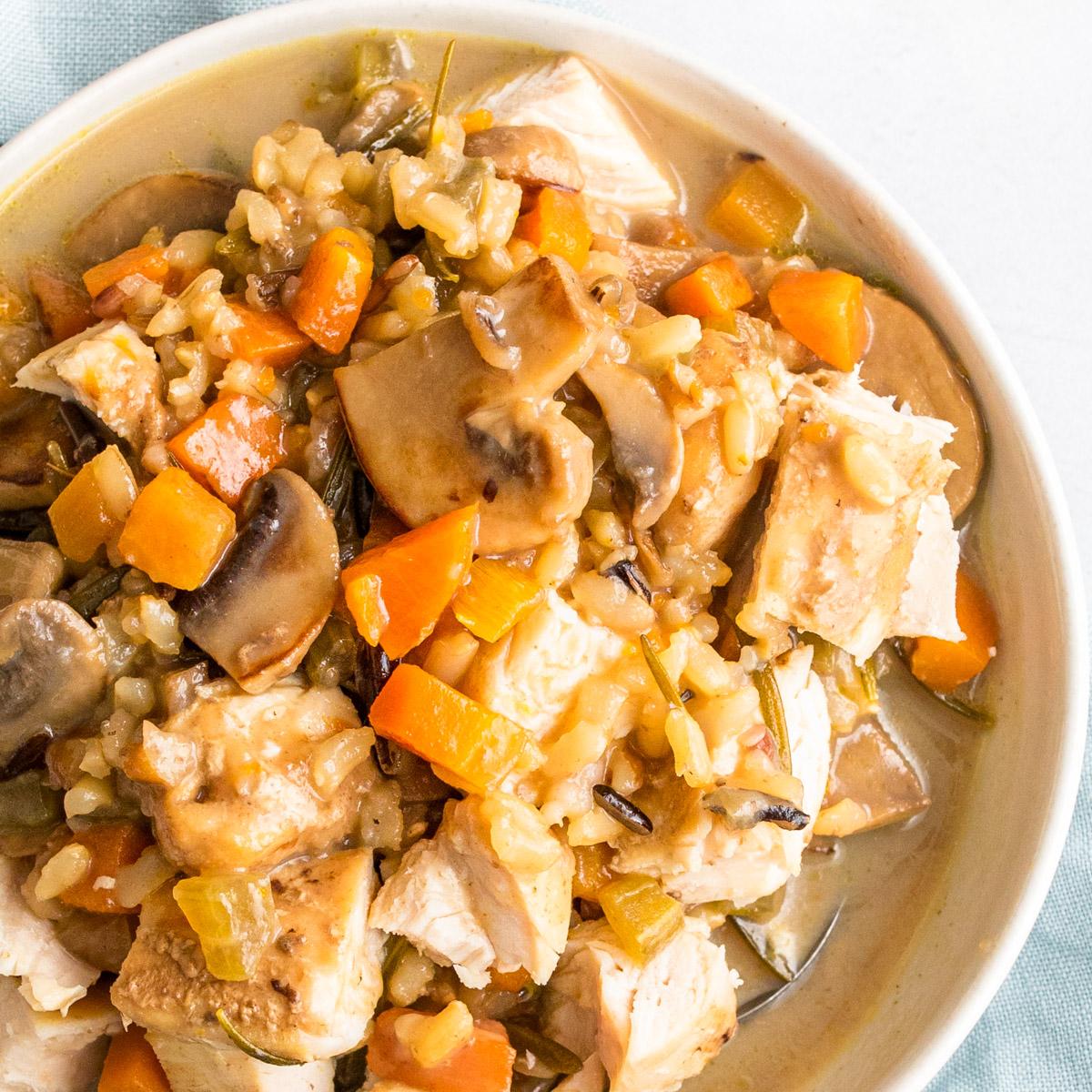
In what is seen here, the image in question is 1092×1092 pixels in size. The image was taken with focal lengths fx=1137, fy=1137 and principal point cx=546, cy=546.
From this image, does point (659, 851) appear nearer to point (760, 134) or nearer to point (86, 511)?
point (86, 511)

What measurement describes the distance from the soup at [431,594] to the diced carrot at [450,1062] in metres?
0.01

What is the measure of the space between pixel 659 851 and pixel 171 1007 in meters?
1.38

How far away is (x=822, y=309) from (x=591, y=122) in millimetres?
979

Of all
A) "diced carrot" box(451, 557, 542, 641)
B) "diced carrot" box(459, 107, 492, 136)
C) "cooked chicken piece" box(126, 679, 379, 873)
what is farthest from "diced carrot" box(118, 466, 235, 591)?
"diced carrot" box(459, 107, 492, 136)

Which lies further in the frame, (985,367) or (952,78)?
(952,78)

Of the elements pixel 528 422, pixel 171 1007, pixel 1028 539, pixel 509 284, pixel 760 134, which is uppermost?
pixel 760 134

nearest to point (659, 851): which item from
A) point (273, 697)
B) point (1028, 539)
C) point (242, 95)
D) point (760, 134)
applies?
point (273, 697)

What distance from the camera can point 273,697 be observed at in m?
3.10

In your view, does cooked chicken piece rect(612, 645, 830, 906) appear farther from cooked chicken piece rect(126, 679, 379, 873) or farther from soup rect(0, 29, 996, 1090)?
cooked chicken piece rect(126, 679, 379, 873)

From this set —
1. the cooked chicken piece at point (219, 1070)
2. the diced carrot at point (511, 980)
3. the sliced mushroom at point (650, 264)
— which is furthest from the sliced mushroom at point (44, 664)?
the sliced mushroom at point (650, 264)

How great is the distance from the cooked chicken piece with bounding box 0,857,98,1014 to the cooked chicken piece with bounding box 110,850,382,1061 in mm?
277

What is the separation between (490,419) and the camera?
9.89 feet

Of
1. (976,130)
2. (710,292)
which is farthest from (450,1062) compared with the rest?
(976,130)

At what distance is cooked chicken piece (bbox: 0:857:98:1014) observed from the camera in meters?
3.23
